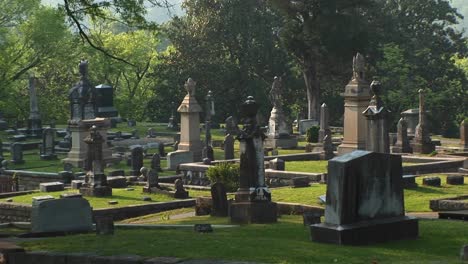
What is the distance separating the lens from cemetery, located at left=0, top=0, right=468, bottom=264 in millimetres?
14680

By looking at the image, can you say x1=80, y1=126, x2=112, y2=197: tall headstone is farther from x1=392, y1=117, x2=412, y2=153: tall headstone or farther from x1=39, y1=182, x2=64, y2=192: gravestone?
x1=392, y1=117, x2=412, y2=153: tall headstone

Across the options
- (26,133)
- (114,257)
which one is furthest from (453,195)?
(26,133)

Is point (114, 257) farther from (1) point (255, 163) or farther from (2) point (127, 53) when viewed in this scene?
(2) point (127, 53)

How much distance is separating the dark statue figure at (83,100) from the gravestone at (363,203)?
95.1 ft

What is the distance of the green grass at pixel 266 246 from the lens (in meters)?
13.2

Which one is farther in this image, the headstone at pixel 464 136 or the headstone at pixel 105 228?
the headstone at pixel 464 136

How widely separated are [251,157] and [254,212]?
4.36ft

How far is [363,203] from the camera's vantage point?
48.6 feet

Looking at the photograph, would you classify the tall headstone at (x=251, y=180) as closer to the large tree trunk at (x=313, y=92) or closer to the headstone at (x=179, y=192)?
the headstone at (x=179, y=192)

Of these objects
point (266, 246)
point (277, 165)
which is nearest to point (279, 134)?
point (277, 165)

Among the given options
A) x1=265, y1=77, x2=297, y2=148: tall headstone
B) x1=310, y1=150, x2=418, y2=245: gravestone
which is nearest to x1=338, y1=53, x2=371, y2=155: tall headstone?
x1=265, y1=77, x2=297, y2=148: tall headstone

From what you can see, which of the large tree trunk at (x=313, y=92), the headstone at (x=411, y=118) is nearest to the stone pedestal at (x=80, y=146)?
the headstone at (x=411, y=118)

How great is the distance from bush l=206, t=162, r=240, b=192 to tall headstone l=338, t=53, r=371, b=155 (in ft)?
24.2

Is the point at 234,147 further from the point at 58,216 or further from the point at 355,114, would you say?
→ the point at 58,216
